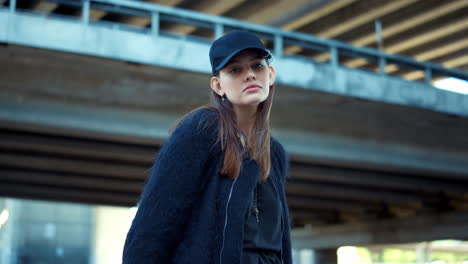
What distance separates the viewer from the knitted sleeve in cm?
220

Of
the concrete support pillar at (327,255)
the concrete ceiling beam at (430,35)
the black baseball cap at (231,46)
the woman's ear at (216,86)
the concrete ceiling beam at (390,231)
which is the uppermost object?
the concrete ceiling beam at (430,35)

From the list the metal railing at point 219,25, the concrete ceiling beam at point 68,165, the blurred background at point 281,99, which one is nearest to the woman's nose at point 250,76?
the blurred background at point 281,99

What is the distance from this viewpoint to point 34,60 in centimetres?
1162

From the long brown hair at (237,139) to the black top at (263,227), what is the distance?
8 centimetres

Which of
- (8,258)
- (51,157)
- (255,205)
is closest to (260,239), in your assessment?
(255,205)

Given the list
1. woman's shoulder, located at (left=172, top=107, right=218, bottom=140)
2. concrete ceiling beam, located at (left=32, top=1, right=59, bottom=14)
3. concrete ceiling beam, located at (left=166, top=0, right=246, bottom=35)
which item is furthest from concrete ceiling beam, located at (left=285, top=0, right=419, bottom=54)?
woman's shoulder, located at (left=172, top=107, right=218, bottom=140)

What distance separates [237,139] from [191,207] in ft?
1.04

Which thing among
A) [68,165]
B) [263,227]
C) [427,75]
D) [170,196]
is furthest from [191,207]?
[68,165]

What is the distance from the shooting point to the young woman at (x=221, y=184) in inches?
87.6

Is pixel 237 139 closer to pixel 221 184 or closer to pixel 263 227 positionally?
pixel 221 184

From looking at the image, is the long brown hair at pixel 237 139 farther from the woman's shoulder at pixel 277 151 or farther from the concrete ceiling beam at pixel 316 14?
the concrete ceiling beam at pixel 316 14

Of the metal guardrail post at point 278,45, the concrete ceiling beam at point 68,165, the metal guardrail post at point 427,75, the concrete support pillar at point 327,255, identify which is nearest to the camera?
the metal guardrail post at point 278,45

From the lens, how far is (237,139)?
242 cm

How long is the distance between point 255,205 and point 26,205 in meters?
33.5
